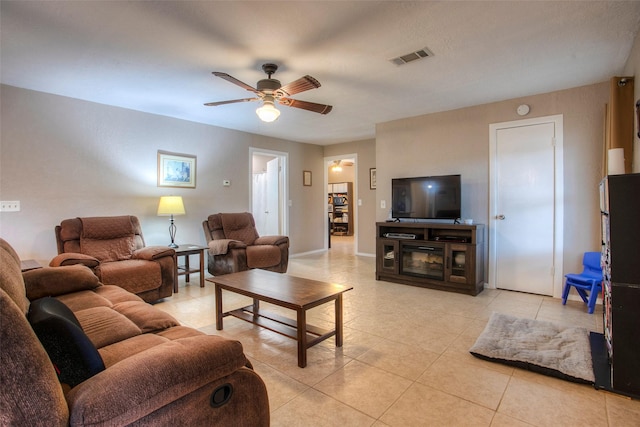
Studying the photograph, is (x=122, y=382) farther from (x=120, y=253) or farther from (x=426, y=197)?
(x=426, y=197)

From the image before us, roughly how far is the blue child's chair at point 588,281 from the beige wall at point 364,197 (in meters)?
3.46

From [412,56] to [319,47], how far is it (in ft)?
2.70

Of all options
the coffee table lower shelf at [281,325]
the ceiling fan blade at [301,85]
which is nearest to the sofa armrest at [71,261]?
the coffee table lower shelf at [281,325]

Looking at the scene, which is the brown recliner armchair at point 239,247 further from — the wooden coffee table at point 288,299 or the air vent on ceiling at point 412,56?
the air vent on ceiling at point 412,56

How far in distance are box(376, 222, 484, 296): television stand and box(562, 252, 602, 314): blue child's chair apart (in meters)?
0.88

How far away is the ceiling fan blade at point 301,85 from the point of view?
2516 mm

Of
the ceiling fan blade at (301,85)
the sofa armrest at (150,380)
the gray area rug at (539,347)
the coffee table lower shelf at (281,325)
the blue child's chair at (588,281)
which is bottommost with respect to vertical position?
the gray area rug at (539,347)

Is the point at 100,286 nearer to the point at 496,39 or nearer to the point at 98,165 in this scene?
the point at 98,165

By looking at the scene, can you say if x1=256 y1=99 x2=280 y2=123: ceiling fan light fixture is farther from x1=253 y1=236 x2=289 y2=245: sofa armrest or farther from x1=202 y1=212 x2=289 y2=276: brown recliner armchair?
x1=253 y1=236 x2=289 y2=245: sofa armrest

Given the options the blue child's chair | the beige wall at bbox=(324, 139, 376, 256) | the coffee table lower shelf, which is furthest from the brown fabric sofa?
the beige wall at bbox=(324, 139, 376, 256)

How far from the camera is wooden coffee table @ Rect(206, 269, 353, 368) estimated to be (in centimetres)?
220

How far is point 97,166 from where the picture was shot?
403cm

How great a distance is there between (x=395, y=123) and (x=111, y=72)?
367 centimetres

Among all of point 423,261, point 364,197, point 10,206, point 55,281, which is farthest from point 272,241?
point 10,206
